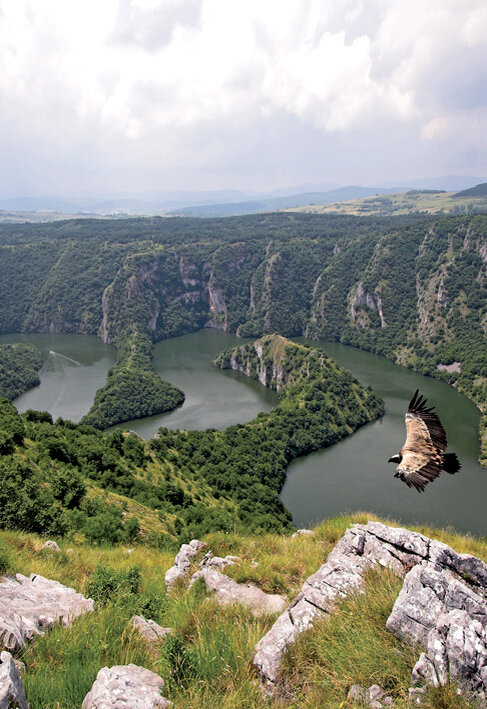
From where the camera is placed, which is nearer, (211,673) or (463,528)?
(211,673)

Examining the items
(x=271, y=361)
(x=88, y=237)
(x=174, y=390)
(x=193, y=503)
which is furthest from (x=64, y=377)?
(x=88, y=237)

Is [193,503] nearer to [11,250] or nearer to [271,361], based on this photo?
[271,361]

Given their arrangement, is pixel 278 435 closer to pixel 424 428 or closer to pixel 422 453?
pixel 424 428

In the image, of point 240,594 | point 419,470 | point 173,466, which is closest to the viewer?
point 240,594

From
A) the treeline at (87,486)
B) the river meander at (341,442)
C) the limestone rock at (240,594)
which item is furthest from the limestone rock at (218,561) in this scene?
the river meander at (341,442)

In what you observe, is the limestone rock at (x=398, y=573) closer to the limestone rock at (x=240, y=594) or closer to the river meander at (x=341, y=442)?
the limestone rock at (x=240, y=594)

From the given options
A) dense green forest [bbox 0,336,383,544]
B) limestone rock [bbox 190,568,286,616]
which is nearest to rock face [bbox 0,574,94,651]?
limestone rock [bbox 190,568,286,616]

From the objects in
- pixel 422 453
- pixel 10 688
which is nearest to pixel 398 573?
pixel 422 453
